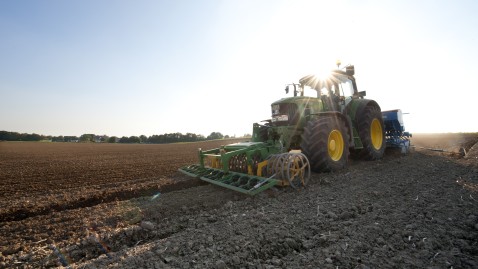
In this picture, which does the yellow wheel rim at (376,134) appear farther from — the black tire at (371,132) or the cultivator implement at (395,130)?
the cultivator implement at (395,130)

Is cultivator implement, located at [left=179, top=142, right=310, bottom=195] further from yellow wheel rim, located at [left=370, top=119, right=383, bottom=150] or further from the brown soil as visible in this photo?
yellow wheel rim, located at [left=370, top=119, right=383, bottom=150]

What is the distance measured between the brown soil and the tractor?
355 millimetres

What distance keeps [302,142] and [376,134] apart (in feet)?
14.4

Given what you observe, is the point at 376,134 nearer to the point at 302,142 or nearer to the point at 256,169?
the point at 302,142

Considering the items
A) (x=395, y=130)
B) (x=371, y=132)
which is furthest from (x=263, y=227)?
(x=395, y=130)

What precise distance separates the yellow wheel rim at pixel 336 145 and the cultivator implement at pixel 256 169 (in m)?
1.26

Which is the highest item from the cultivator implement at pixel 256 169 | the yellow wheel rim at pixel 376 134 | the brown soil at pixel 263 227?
the yellow wheel rim at pixel 376 134

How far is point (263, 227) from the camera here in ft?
10.8

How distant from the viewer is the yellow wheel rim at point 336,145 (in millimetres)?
6602

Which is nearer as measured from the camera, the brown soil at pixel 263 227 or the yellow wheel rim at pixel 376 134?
the brown soil at pixel 263 227

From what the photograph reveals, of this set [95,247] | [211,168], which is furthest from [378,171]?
[95,247]

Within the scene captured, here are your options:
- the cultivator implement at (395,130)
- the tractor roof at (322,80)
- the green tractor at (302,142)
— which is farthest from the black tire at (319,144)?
the cultivator implement at (395,130)

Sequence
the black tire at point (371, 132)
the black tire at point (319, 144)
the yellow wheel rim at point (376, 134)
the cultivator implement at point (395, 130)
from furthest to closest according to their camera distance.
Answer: the cultivator implement at point (395, 130)
the yellow wheel rim at point (376, 134)
the black tire at point (371, 132)
the black tire at point (319, 144)

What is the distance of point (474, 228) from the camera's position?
119 inches
